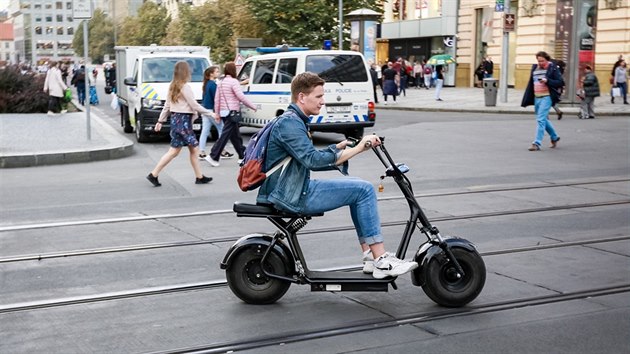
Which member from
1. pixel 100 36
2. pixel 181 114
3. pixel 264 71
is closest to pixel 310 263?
pixel 181 114

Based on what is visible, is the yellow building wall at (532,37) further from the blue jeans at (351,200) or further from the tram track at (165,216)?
the blue jeans at (351,200)

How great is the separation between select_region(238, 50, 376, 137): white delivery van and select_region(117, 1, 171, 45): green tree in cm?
7049

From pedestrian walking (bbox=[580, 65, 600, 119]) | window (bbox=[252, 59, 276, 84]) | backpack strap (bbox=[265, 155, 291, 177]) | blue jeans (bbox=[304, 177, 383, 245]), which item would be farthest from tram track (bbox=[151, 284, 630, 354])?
pedestrian walking (bbox=[580, 65, 600, 119])

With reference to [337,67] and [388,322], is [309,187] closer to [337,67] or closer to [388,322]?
[388,322]

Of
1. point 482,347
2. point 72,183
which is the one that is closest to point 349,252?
point 482,347

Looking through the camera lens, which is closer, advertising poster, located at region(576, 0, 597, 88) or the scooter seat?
the scooter seat

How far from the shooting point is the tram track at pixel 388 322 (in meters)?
5.06

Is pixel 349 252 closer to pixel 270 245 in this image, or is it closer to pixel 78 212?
pixel 270 245

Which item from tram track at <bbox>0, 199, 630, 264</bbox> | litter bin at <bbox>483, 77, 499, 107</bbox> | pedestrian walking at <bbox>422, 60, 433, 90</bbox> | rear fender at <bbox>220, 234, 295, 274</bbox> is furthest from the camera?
pedestrian walking at <bbox>422, 60, 433, 90</bbox>

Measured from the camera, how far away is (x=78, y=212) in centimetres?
997

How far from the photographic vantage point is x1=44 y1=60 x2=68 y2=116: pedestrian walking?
26.1 m

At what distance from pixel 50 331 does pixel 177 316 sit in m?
0.83

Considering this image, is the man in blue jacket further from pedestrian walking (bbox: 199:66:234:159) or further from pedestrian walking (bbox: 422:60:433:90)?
pedestrian walking (bbox: 422:60:433:90)

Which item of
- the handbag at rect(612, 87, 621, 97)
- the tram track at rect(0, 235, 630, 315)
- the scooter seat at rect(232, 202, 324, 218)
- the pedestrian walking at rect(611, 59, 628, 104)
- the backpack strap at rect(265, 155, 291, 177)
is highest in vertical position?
the pedestrian walking at rect(611, 59, 628, 104)
